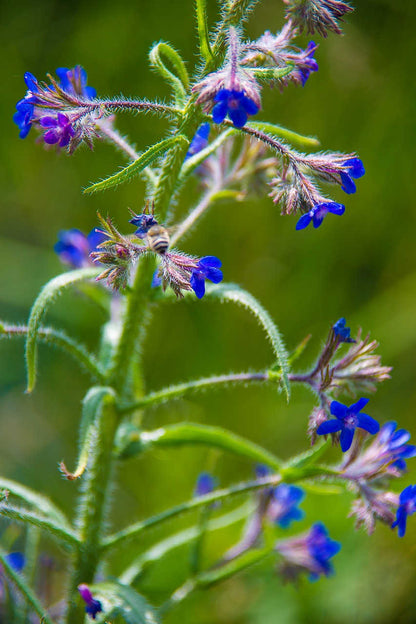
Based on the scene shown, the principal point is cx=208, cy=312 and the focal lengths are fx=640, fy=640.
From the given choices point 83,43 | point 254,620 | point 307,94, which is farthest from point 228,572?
point 83,43

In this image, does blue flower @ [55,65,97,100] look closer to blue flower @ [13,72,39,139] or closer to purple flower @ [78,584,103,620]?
blue flower @ [13,72,39,139]

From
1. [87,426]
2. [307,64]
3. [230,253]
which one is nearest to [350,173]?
[307,64]

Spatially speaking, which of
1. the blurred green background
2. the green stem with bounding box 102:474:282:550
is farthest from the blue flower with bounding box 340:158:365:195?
the blurred green background

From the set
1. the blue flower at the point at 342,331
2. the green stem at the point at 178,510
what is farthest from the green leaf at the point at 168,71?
the green stem at the point at 178,510

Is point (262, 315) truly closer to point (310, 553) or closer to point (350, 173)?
point (350, 173)

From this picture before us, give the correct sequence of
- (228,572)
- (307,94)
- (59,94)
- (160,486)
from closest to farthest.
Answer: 1. (59,94)
2. (228,572)
3. (160,486)
4. (307,94)

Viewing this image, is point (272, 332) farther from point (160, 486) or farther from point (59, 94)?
point (160, 486)
